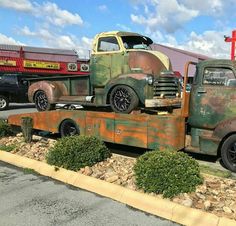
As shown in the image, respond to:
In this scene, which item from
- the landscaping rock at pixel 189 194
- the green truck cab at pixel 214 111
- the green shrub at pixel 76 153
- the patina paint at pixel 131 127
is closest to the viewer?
the landscaping rock at pixel 189 194

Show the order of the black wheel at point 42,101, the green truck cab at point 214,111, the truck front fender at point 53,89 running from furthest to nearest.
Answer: the black wheel at point 42,101 < the truck front fender at point 53,89 < the green truck cab at point 214,111

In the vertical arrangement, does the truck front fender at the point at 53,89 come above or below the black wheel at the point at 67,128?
above

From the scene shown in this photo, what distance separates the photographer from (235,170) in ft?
24.3

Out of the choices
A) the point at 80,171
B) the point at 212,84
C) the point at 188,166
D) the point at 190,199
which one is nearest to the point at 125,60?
the point at 212,84

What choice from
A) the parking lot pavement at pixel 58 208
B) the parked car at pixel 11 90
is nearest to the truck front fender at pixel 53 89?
the parking lot pavement at pixel 58 208

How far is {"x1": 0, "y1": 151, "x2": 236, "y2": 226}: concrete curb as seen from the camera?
498cm

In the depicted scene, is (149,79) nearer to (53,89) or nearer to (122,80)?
(122,80)

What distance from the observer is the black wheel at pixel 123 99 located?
887 centimetres

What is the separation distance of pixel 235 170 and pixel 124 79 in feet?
10.5

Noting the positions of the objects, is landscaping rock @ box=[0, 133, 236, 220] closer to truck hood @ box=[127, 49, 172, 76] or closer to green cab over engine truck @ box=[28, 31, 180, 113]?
green cab over engine truck @ box=[28, 31, 180, 113]

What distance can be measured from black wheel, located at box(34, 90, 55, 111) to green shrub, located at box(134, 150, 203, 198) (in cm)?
536

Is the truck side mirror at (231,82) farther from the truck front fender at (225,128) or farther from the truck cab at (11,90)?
the truck cab at (11,90)

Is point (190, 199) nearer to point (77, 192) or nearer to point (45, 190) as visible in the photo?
point (77, 192)

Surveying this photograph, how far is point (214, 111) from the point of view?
7.79 metres
